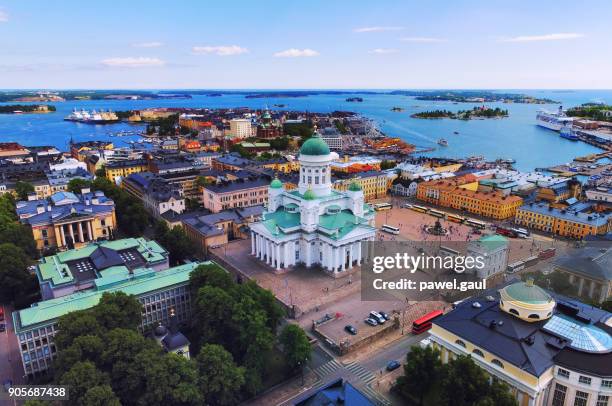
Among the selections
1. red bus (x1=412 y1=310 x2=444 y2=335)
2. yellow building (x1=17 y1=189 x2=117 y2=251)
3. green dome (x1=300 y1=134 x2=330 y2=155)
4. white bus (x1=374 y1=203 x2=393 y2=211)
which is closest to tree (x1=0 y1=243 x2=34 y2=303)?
yellow building (x1=17 y1=189 x2=117 y2=251)

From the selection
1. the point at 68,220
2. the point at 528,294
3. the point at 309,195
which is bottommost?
the point at 68,220

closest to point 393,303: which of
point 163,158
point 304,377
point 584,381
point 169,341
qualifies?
point 304,377

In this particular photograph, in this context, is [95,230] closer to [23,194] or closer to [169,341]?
[23,194]

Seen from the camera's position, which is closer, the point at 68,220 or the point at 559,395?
the point at 559,395

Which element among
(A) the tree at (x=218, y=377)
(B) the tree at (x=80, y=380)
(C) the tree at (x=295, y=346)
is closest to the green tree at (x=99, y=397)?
(B) the tree at (x=80, y=380)

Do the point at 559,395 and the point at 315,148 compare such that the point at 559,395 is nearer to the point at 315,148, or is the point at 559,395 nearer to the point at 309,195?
the point at 309,195

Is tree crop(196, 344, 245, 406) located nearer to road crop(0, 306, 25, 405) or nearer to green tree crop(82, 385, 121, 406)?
green tree crop(82, 385, 121, 406)

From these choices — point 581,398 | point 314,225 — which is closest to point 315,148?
point 314,225

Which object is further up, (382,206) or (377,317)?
(382,206)
